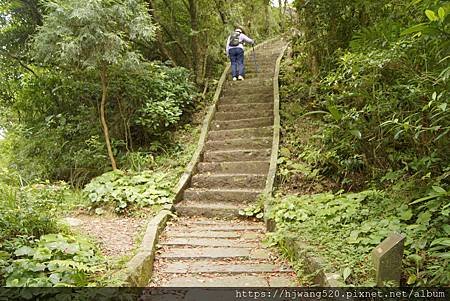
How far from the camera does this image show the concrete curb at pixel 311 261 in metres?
2.93

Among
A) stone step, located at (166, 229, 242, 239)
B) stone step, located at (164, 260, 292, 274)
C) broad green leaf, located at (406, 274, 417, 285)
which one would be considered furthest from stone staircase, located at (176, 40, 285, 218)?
broad green leaf, located at (406, 274, 417, 285)

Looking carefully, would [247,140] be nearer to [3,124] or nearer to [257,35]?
[3,124]

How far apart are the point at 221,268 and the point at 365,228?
1.56m

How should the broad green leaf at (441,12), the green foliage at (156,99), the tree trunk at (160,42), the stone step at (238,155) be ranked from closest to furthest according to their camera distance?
1. the broad green leaf at (441,12)
2. the stone step at (238,155)
3. the green foliage at (156,99)
4. the tree trunk at (160,42)

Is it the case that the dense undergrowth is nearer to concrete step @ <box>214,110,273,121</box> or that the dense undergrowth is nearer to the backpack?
concrete step @ <box>214,110,273,121</box>

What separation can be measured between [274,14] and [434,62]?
15.8m

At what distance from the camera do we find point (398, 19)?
4.56 metres

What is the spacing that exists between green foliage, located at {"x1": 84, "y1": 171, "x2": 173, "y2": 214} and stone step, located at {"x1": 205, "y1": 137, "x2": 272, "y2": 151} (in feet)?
4.72

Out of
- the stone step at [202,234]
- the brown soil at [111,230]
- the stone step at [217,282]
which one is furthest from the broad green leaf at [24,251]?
the stone step at [202,234]

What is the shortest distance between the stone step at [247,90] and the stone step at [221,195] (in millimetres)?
3681

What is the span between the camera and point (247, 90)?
29.8 ft

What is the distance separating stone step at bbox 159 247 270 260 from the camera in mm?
4148

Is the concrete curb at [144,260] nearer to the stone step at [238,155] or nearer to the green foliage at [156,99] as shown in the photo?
the stone step at [238,155]

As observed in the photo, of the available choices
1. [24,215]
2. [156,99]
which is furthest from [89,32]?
[24,215]
